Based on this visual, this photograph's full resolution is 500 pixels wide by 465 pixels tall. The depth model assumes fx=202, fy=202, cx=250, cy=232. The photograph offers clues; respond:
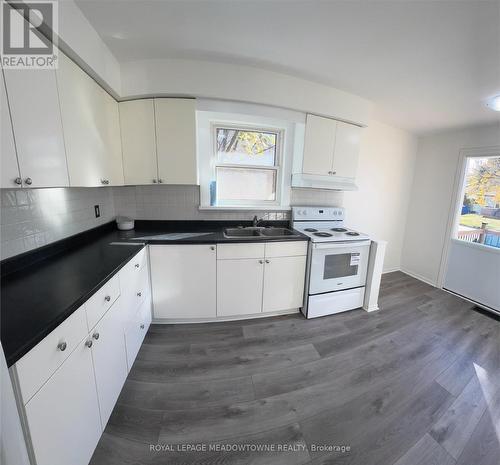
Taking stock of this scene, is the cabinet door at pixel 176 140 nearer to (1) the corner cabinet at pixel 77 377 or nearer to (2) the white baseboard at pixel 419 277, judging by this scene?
(1) the corner cabinet at pixel 77 377

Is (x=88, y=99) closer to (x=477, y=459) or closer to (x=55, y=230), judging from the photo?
(x=55, y=230)

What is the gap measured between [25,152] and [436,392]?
9.77ft

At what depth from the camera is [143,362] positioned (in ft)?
5.40

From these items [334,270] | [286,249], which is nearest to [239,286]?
[286,249]

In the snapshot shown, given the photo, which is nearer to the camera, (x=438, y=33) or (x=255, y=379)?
(x=438, y=33)

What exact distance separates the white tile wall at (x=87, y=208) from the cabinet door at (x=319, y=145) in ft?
1.33

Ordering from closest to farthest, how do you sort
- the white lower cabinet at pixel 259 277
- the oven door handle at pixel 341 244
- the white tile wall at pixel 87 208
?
the white tile wall at pixel 87 208 < the white lower cabinet at pixel 259 277 < the oven door handle at pixel 341 244

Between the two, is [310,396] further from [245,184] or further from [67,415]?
[245,184]

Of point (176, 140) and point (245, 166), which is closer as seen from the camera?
point (176, 140)

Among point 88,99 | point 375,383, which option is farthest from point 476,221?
point 88,99

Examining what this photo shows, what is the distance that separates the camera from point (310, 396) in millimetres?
1441

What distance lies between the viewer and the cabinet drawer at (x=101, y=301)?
3.31 ft

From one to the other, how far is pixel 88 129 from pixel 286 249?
6.31ft

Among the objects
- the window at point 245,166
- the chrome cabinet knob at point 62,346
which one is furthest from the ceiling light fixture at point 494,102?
the chrome cabinet knob at point 62,346
